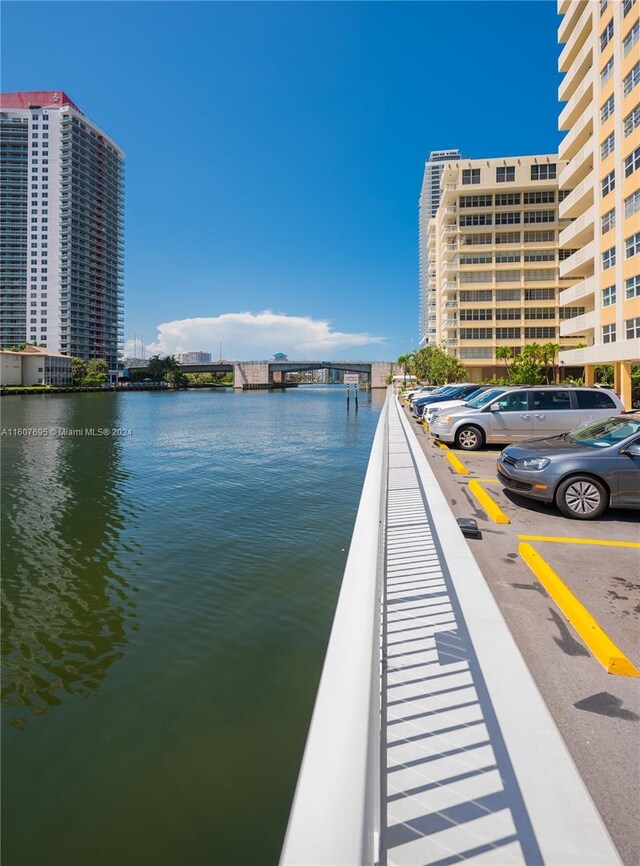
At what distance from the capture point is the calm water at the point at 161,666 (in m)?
3.96

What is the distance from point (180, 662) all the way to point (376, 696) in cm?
450

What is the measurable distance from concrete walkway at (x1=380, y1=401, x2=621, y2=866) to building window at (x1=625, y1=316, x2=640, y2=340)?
29114 mm

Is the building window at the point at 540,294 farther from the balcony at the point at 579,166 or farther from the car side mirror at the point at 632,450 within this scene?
the car side mirror at the point at 632,450

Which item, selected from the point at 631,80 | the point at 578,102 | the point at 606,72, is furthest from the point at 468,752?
the point at 578,102

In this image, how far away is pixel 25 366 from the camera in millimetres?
104875

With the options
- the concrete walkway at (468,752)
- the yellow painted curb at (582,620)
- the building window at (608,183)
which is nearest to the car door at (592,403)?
the yellow painted curb at (582,620)

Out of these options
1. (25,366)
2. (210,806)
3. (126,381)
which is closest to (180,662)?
(210,806)

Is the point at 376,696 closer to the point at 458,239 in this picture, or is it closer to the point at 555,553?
A: the point at 555,553

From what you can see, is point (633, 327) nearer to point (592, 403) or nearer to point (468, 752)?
point (592, 403)

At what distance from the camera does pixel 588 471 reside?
26.0 feet

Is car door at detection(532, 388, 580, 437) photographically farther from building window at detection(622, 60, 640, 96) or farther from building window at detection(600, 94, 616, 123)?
building window at detection(600, 94, 616, 123)

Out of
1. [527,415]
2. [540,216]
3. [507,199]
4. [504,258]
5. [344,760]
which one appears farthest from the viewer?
[504,258]

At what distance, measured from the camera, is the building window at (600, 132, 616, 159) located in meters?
30.0

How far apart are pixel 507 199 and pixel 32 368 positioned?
98.6 meters
